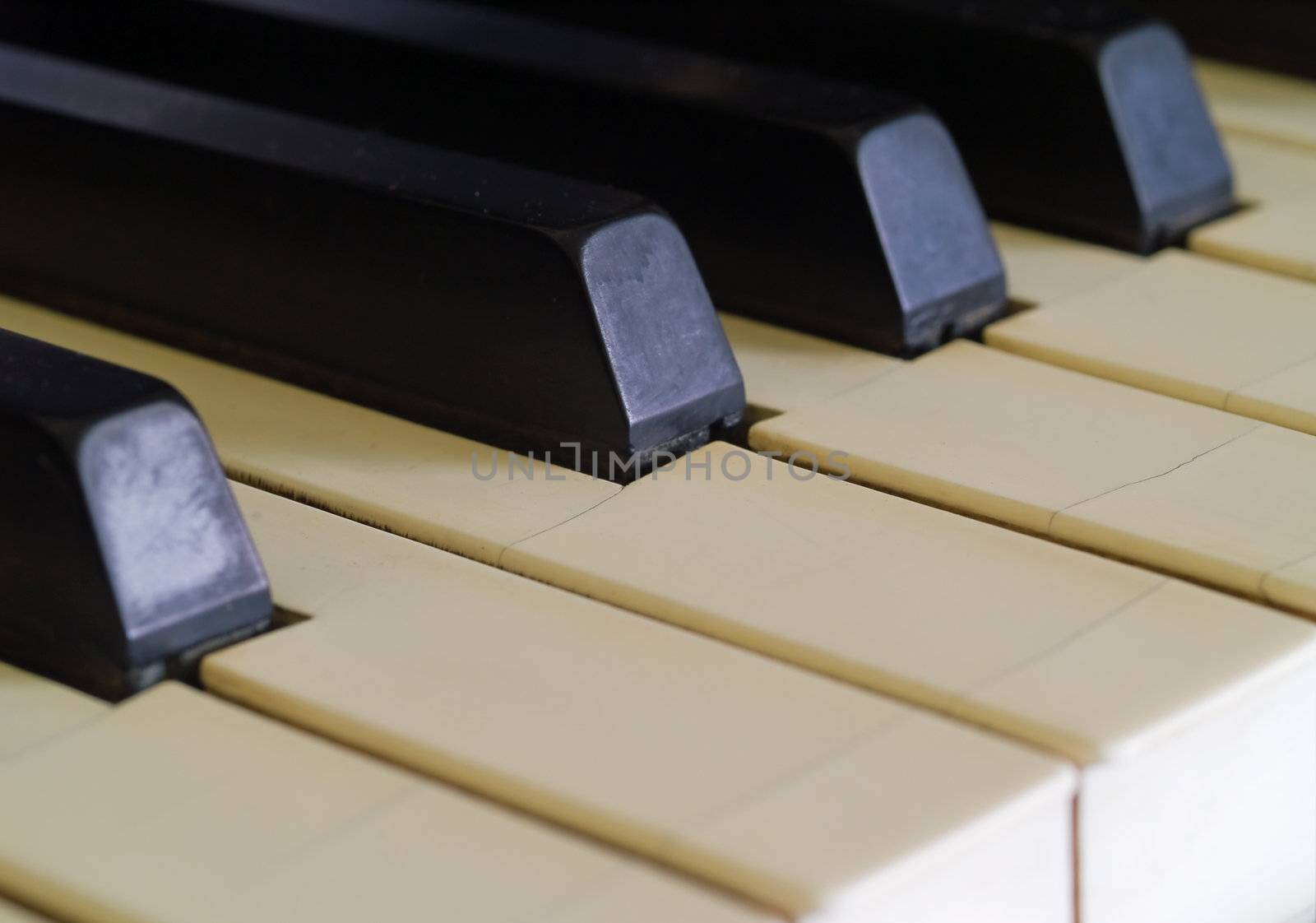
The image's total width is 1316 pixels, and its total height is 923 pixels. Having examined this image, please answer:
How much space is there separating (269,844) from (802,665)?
226 millimetres

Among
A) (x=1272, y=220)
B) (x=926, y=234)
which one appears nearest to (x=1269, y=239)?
(x=1272, y=220)

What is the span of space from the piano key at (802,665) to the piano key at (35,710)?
0.17 ft

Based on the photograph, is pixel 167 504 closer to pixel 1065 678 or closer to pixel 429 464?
pixel 429 464

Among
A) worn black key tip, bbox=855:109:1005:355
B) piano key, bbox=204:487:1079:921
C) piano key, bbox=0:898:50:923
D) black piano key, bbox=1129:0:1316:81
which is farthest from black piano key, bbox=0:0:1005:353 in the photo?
piano key, bbox=0:898:50:923

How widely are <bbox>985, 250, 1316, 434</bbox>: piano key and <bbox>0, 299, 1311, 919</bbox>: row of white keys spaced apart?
0.21 metres

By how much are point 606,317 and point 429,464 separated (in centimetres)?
11

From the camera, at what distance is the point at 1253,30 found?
157cm

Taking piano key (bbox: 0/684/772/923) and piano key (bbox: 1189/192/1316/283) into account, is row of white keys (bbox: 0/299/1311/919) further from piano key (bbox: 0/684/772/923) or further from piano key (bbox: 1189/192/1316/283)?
piano key (bbox: 1189/192/1316/283)

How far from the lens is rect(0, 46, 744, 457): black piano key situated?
102 centimetres

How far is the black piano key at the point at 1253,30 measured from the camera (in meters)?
1.53

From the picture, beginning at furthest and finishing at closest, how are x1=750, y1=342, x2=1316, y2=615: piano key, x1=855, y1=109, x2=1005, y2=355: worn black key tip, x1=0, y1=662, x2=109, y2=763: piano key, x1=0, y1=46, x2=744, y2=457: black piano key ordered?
x1=855, y1=109, x2=1005, y2=355: worn black key tip, x1=0, y1=46, x2=744, y2=457: black piano key, x1=750, y1=342, x2=1316, y2=615: piano key, x1=0, y1=662, x2=109, y2=763: piano key

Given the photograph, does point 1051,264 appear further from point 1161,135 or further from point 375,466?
point 375,466

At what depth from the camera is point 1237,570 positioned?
877 millimetres

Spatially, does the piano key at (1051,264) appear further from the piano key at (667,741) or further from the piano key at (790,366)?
the piano key at (667,741)
